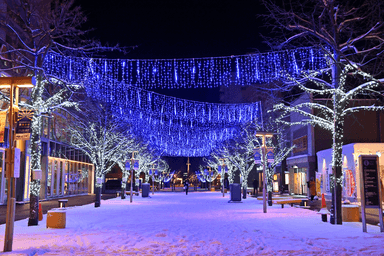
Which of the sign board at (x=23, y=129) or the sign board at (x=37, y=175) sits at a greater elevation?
the sign board at (x=23, y=129)

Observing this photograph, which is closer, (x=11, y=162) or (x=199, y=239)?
(x=11, y=162)

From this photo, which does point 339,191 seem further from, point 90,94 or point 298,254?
point 90,94

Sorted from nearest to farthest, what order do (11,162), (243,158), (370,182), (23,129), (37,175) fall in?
(11,162)
(23,129)
(370,182)
(37,175)
(243,158)

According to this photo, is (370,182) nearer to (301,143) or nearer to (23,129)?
(23,129)

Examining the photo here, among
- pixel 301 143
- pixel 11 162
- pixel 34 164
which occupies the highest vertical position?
pixel 301 143

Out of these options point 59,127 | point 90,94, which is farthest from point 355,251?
point 59,127

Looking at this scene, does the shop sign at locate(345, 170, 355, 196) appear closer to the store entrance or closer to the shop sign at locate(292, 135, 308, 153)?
the shop sign at locate(292, 135, 308, 153)

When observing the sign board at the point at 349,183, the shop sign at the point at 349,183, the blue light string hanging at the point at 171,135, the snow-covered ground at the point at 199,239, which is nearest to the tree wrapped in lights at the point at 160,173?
the blue light string hanging at the point at 171,135

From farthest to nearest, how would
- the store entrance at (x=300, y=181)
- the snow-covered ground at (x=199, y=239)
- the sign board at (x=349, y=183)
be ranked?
the store entrance at (x=300, y=181) < the sign board at (x=349, y=183) < the snow-covered ground at (x=199, y=239)

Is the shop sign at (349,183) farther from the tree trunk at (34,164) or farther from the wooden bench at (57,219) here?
the tree trunk at (34,164)

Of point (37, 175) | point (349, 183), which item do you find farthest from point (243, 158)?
point (37, 175)

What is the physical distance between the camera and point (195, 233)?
12.2 meters

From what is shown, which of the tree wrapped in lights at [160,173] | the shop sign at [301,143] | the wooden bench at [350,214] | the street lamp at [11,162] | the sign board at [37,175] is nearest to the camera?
the street lamp at [11,162]

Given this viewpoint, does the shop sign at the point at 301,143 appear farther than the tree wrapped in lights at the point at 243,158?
Yes
